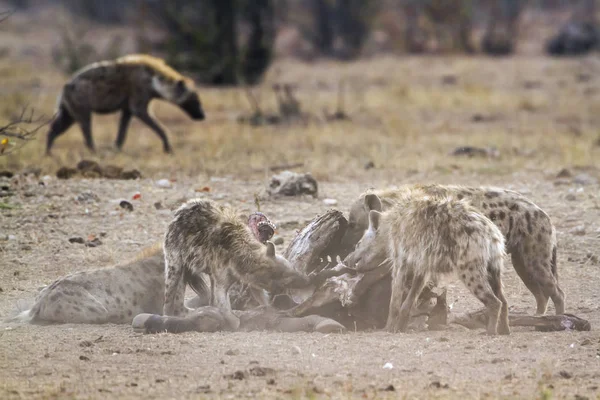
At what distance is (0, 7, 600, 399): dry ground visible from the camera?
18.2 ft

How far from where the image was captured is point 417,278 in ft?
21.5

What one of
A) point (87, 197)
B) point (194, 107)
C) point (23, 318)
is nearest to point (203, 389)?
point (23, 318)

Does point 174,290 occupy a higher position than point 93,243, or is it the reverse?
point 174,290

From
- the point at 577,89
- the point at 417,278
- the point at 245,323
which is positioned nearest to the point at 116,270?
the point at 245,323

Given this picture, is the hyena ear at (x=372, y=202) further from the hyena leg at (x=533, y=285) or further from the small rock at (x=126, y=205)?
the small rock at (x=126, y=205)

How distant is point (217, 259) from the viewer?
274 inches

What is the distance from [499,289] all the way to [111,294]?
8.43 ft

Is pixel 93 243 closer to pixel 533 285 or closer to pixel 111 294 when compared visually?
pixel 111 294

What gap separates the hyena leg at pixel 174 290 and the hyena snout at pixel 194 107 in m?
10.0

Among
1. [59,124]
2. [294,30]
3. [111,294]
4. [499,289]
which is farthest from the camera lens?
[294,30]

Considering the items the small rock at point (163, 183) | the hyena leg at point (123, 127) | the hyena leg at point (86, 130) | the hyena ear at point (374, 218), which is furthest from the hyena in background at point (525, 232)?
the hyena leg at point (123, 127)

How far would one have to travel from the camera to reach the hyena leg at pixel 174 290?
22.7 ft

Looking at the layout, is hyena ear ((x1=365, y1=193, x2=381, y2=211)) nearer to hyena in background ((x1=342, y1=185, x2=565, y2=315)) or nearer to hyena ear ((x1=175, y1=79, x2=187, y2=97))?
hyena in background ((x1=342, y1=185, x2=565, y2=315))

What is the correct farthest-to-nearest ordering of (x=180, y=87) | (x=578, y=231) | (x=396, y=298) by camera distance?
1. (x=180, y=87)
2. (x=578, y=231)
3. (x=396, y=298)
